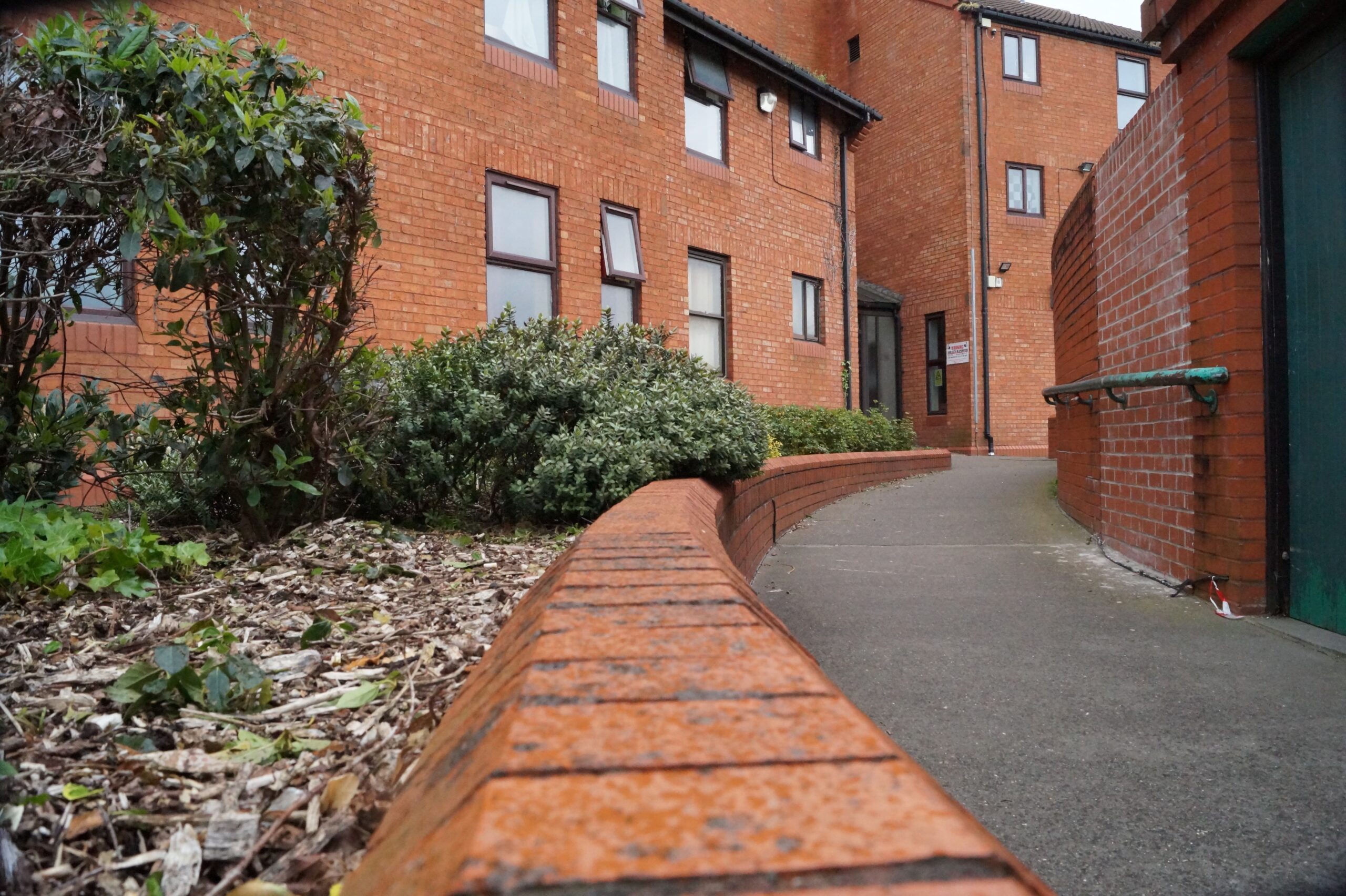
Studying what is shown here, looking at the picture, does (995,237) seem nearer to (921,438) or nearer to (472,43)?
(921,438)

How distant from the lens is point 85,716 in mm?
1726

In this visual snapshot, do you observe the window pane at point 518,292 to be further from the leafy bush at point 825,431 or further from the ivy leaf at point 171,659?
the ivy leaf at point 171,659

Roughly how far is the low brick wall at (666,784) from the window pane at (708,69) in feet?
39.3

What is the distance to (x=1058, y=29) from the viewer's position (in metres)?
19.3

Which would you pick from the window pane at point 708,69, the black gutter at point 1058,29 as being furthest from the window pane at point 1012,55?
the window pane at point 708,69

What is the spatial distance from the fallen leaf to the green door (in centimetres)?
392

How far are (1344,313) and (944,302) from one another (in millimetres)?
16081

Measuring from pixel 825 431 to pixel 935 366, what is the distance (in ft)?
29.5

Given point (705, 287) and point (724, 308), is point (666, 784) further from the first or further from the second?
point (724, 308)

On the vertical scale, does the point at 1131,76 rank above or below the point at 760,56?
above

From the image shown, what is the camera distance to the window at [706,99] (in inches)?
478

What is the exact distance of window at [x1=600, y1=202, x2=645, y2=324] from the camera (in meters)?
10.0

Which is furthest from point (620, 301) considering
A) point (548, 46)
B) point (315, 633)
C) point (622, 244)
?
point (315, 633)

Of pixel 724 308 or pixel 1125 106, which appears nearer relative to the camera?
pixel 724 308
